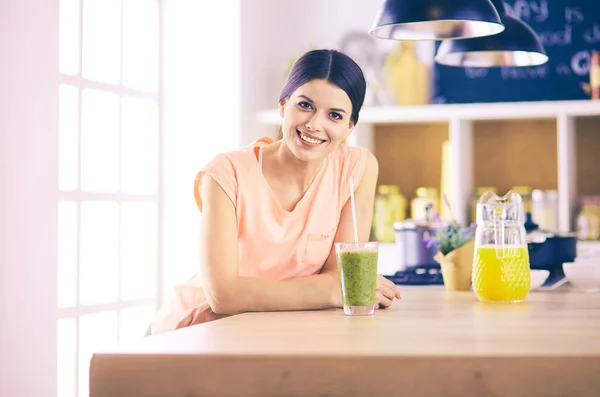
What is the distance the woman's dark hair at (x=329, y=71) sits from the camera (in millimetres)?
2002

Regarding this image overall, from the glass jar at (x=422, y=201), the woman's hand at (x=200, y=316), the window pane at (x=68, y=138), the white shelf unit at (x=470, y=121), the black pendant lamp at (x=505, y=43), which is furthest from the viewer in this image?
the glass jar at (x=422, y=201)

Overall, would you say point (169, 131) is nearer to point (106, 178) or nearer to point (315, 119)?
point (106, 178)

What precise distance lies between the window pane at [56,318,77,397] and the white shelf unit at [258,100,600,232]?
5.41 ft

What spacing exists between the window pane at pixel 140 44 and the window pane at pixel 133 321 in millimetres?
1079

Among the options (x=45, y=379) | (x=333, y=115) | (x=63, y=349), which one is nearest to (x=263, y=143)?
(x=333, y=115)

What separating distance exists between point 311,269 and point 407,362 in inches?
43.3

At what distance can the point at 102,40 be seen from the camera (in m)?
3.80

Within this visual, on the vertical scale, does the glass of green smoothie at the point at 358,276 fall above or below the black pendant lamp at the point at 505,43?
below

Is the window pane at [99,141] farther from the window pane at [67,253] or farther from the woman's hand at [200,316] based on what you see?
the woman's hand at [200,316]

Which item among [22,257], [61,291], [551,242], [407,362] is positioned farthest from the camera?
[61,291]

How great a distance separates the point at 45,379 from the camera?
10.3 feet

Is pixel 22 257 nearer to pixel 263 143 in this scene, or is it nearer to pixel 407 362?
pixel 263 143

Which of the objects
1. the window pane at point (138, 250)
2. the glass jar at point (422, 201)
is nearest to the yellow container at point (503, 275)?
the window pane at point (138, 250)

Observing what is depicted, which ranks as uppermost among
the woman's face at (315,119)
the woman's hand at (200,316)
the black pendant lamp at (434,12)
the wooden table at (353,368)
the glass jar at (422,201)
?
the black pendant lamp at (434,12)
